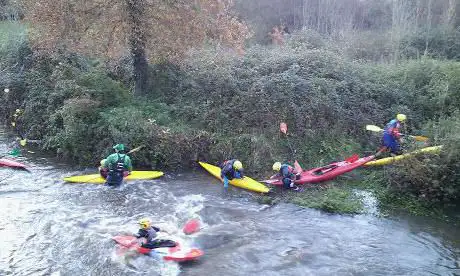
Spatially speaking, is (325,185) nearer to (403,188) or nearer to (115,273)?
(403,188)

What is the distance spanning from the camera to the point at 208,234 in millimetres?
9344

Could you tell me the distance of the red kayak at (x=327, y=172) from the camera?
1156cm

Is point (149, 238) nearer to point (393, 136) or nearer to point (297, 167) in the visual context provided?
point (297, 167)

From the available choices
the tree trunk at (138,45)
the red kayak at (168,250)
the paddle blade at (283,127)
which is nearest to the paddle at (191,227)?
the red kayak at (168,250)

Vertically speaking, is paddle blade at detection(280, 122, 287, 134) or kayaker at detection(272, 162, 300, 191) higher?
paddle blade at detection(280, 122, 287, 134)

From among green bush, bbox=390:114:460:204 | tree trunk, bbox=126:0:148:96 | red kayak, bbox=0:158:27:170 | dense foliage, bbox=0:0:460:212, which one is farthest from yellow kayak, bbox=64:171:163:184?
green bush, bbox=390:114:460:204

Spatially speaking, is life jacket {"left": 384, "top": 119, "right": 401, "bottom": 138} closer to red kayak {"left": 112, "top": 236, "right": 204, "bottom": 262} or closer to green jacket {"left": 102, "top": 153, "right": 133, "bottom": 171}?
red kayak {"left": 112, "top": 236, "right": 204, "bottom": 262}

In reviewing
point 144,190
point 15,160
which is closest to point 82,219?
point 144,190

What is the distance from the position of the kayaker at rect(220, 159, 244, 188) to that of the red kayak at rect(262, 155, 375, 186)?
2.51 ft

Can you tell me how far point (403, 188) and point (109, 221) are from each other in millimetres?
6922

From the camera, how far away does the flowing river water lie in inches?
318

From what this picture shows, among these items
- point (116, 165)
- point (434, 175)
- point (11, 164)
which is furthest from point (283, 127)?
point (11, 164)

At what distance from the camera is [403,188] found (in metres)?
10.6

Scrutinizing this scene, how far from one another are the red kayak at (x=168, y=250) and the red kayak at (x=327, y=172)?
12.3 feet
